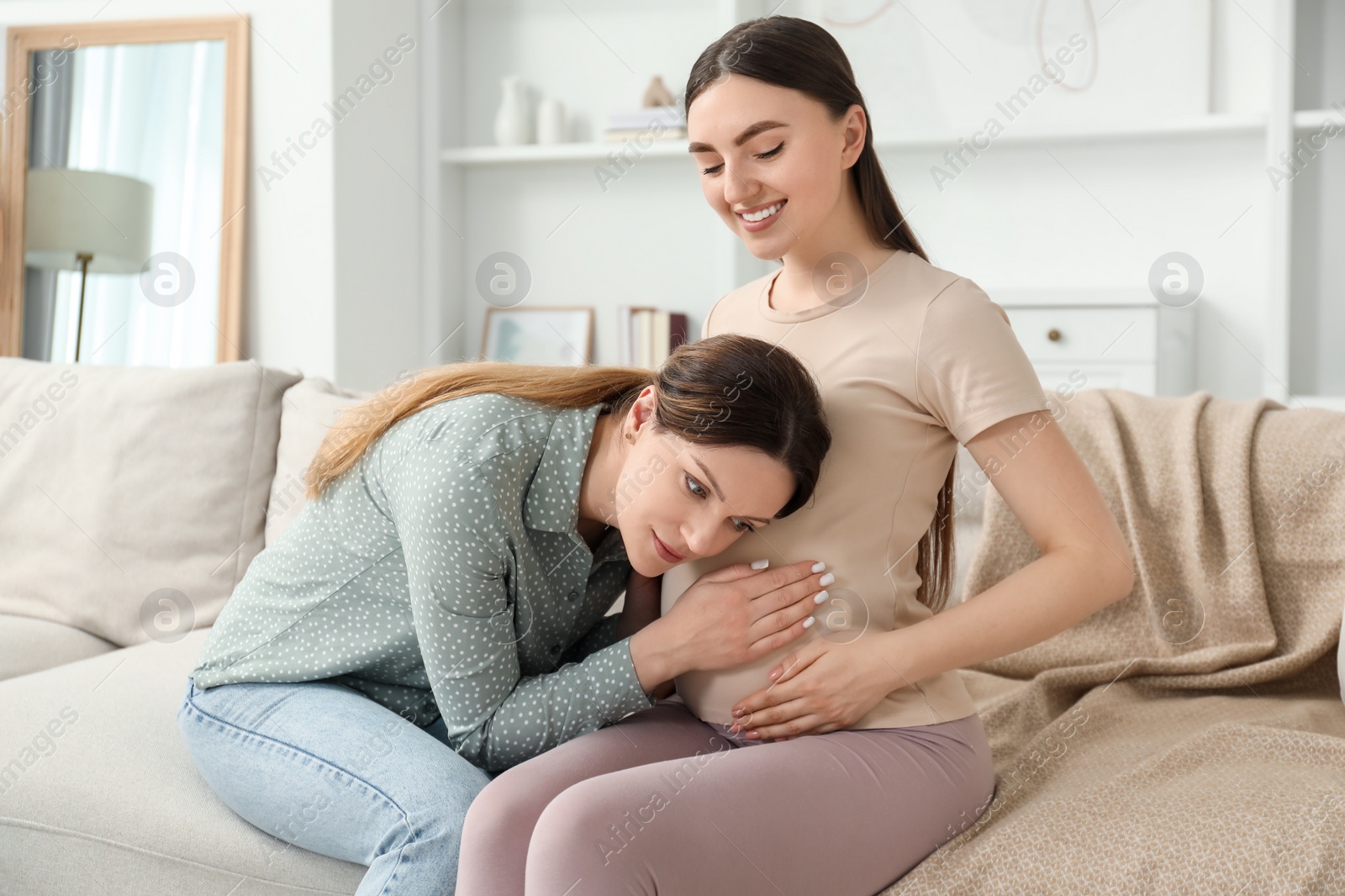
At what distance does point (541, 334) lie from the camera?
338 centimetres

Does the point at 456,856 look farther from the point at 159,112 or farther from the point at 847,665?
the point at 159,112

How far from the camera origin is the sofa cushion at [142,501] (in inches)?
72.8

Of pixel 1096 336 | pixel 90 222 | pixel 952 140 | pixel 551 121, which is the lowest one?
pixel 1096 336

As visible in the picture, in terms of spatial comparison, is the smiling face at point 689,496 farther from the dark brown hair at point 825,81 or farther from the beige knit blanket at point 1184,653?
the beige knit blanket at point 1184,653

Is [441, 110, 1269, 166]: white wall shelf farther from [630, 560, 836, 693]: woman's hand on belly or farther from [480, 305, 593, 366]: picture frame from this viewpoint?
[630, 560, 836, 693]: woman's hand on belly

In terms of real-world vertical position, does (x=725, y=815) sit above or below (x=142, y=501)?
below

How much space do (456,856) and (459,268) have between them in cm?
267

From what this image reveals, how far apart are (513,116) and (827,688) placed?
8.69 ft

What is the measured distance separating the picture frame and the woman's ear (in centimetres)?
220

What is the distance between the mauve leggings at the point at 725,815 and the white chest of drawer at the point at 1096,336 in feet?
5.88

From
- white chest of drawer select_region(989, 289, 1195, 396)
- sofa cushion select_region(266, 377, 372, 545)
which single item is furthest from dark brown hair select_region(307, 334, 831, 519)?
white chest of drawer select_region(989, 289, 1195, 396)

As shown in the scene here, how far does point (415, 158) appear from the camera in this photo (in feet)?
10.8

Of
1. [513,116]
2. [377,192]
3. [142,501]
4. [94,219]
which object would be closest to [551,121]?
[513,116]

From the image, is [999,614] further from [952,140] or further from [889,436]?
[952,140]
